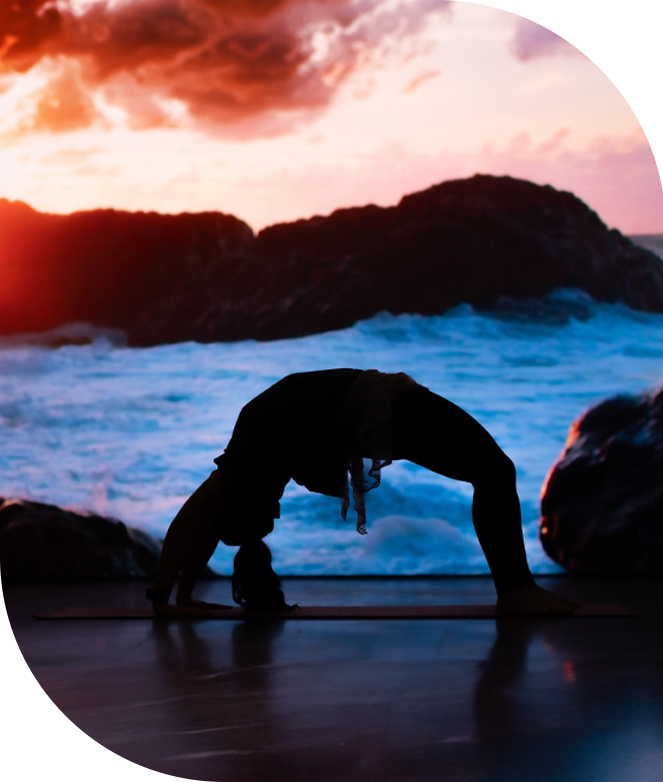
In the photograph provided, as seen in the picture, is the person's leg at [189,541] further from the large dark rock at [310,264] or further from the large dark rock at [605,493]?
the large dark rock at [310,264]

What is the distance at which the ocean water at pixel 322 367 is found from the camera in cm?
443

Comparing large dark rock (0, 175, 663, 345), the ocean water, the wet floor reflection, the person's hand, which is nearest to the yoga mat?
the person's hand

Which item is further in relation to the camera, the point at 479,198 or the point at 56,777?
the point at 479,198

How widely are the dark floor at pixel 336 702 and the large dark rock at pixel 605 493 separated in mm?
2156

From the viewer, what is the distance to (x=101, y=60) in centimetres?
496

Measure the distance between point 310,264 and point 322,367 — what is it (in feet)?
2.09

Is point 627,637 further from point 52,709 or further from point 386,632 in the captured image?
point 52,709

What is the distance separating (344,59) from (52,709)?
4.06 metres

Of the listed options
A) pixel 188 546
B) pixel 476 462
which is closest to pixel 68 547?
pixel 188 546


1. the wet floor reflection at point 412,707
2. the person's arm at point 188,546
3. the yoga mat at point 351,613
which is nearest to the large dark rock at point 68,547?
the yoga mat at point 351,613

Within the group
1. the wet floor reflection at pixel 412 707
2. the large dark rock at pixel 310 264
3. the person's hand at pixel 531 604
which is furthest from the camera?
the large dark rock at pixel 310 264

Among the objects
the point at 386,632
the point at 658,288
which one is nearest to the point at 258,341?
the point at 658,288

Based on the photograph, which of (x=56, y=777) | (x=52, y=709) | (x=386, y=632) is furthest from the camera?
(x=386, y=632)

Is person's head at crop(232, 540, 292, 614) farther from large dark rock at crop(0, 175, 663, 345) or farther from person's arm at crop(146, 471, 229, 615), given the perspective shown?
large dark rock at crop(0, 175, 663, 345)
